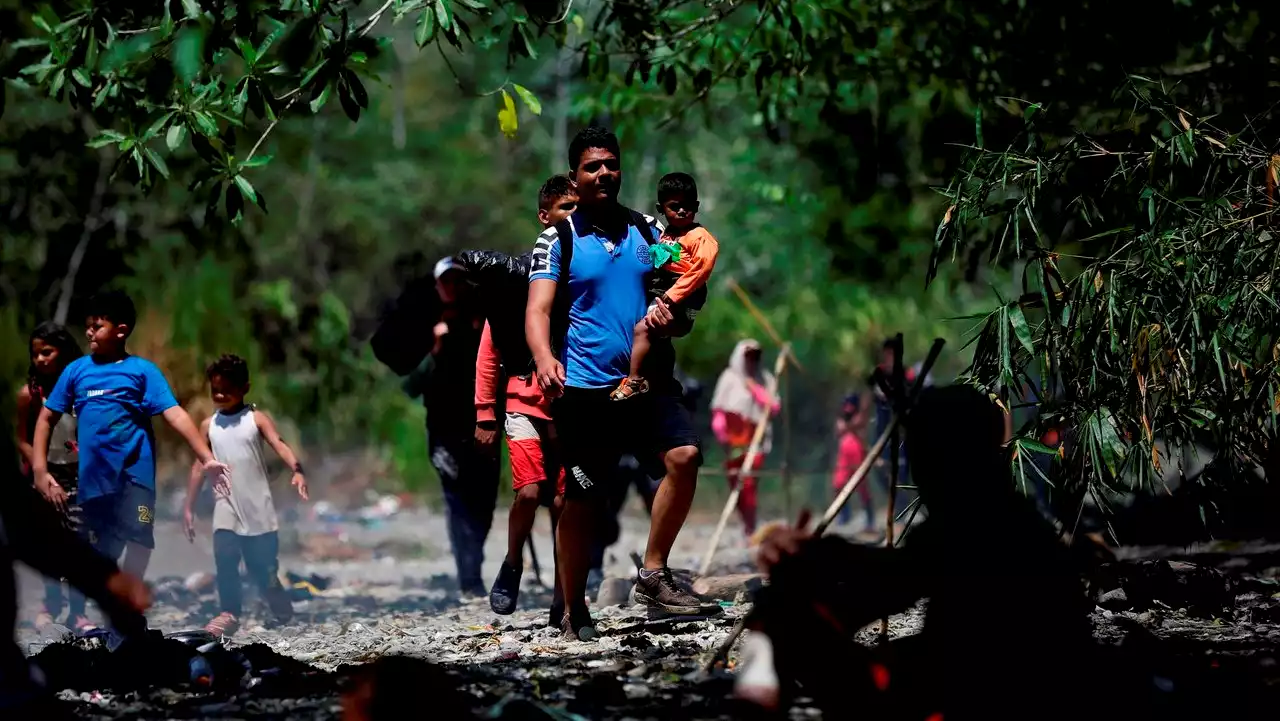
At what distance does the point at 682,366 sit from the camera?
59.5ft

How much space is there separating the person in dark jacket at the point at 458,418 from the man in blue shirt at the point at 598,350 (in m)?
2.66

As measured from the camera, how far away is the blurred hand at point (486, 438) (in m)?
7.00

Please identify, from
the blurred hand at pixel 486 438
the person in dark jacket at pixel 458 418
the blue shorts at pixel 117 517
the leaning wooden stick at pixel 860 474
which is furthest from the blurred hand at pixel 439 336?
the leaning wooden stick at pixel 860 474

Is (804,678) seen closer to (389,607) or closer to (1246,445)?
(1246,445)

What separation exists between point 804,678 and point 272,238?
27.1 meters

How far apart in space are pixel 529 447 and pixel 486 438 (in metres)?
0.35

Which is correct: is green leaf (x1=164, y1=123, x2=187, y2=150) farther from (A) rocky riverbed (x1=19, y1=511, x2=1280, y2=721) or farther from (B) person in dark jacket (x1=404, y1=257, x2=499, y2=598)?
(B) person in dark jacket (x1=404, y1=257, x2=499, y2=598)

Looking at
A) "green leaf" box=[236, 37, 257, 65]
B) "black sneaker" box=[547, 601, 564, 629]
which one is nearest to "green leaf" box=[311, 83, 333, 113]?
"green leaf" box=[236, 37, 257, 65]

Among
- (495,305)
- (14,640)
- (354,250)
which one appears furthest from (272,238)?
(14,640)

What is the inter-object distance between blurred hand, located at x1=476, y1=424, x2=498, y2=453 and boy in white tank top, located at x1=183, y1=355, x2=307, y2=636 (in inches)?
63.8

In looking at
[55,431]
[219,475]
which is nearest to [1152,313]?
[219,475]

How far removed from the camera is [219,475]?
7.98m

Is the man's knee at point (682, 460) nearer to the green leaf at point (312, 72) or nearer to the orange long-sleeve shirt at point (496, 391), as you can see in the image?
the orange long-sleeve shirt at point (496, 391)

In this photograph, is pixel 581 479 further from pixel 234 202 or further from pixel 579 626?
pixel 234 202
